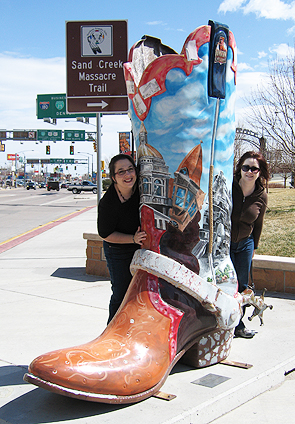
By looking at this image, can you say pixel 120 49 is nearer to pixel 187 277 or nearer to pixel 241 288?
pixel 241 288

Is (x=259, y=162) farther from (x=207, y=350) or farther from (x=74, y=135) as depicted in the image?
(x=74, y=135)

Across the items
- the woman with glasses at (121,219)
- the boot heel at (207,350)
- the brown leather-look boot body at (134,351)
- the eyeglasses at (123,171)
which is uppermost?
the eyeglasses at (123,171)

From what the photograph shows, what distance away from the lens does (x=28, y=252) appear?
868 centimetres

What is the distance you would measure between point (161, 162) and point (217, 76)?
601 mm

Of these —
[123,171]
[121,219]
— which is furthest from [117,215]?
[123,171]

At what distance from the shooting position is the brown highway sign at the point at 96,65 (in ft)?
17.4

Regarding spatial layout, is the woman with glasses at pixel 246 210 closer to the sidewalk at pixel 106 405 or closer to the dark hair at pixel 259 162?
the dark hair at pixel 259 162

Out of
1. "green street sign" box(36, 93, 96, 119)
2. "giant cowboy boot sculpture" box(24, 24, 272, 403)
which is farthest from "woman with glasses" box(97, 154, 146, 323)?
"green street sign" box(36, 93, 96, 119)

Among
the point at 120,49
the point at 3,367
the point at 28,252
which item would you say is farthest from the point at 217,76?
the point at 28,252

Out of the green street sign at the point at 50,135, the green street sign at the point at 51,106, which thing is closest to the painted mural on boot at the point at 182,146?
the green street sign at the point at 51,106

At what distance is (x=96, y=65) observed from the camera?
5316 millimetres

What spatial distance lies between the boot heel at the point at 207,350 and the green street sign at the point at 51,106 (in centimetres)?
2049

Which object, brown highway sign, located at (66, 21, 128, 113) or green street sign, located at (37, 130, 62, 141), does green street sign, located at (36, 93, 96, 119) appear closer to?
brown highway sign, located at (66, 21, 128, 113)

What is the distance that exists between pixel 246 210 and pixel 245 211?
1 centimetres
